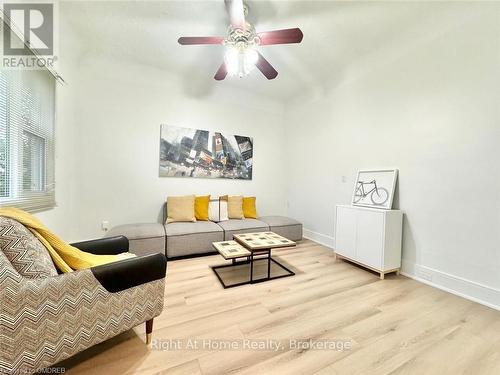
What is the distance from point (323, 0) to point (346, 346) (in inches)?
112

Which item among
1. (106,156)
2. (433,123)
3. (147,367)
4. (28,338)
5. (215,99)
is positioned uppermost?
(215,99)

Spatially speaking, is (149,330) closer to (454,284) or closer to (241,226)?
(241,226)

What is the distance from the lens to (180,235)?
2742 mm

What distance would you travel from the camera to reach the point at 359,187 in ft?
9.48

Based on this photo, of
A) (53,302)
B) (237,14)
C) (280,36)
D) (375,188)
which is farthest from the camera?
(375,188)

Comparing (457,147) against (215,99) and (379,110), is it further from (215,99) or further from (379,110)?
(215,99)

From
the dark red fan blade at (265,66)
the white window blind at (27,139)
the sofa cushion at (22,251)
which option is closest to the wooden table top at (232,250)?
the sofa cushion at (22,251)

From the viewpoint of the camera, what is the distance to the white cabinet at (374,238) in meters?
2.31

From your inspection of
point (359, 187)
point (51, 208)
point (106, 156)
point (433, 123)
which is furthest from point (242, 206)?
point (433, 123)

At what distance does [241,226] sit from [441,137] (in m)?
2.64

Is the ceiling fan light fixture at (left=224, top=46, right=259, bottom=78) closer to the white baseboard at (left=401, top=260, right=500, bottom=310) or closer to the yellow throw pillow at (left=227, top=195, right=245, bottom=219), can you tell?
the yellow throw pillow at (left=227, top=195, right=245, bottom=219)

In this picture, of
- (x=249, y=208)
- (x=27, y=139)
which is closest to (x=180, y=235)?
(x=249, y=208)

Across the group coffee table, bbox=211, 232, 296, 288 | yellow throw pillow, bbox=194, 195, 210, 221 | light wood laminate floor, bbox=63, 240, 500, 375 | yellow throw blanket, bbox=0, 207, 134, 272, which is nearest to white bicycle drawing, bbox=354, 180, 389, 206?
light wood laminate floor, bbox=63, 240, 500, 375

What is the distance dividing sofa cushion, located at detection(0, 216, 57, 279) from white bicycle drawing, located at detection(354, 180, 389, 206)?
308cm
